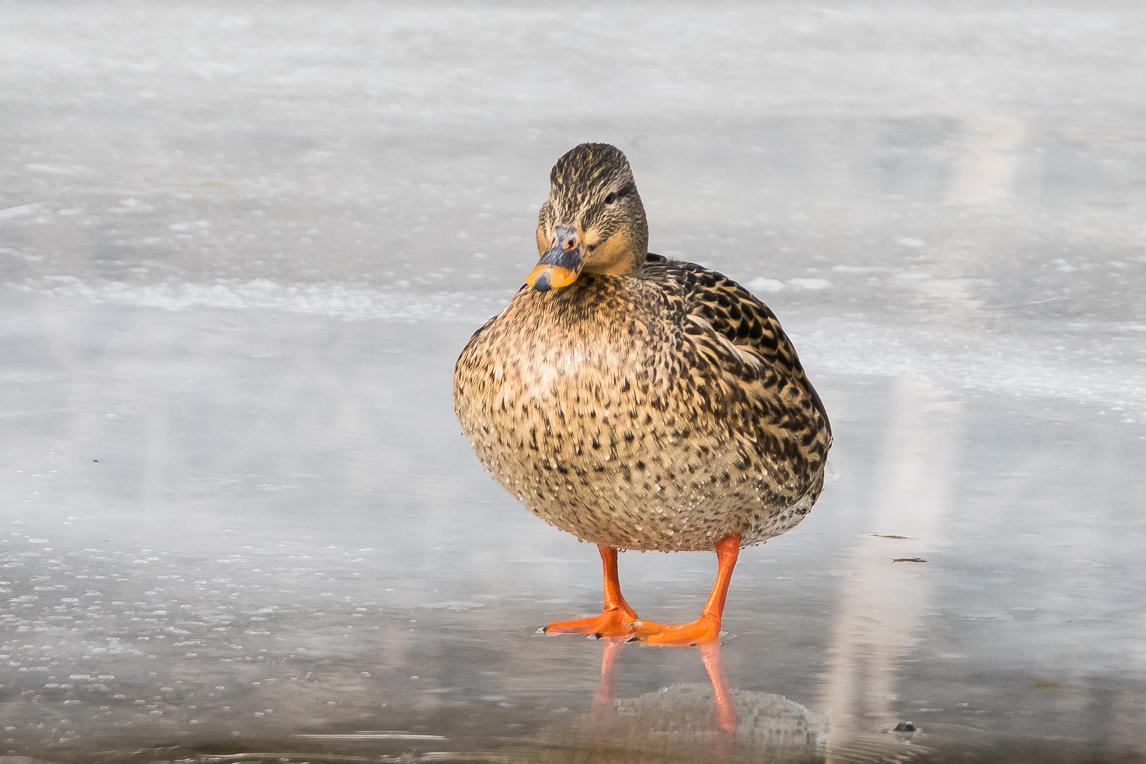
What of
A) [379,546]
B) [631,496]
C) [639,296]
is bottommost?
[379,546]

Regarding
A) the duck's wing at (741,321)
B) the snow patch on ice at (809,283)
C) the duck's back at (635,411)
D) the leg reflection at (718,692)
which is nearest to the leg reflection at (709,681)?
the leg reflection at (718,692)

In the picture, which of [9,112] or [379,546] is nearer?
[379,546]

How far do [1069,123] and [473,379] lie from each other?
668 centimetres

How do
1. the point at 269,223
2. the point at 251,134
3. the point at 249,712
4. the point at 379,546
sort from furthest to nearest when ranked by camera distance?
the point at 251,134 → the point at 269,223 → the point at 379,546 → the point at 249,712

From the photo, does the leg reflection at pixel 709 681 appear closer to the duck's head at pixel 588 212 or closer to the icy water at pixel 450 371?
the icy water at pixel 450 371

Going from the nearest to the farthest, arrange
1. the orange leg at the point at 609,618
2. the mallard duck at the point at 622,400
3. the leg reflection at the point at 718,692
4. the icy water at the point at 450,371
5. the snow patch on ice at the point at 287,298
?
the leg reflection at the point at 718,692, the icy water at the point at 450,371, the mallard duck at the point at 622,400, the orange leg at the point at 609,618, the snow patch on ice at the point at 287,298

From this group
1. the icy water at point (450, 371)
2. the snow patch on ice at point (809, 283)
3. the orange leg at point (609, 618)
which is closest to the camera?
the icy water at point (450, 371)

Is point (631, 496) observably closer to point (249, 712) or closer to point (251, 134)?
point (249, 712)

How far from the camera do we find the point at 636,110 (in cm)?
1016

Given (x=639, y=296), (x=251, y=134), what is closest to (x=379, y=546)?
(x=639, y=296)

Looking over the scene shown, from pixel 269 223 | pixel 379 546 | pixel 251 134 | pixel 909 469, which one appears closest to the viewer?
pixel 379 546

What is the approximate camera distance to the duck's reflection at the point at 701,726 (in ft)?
10.5

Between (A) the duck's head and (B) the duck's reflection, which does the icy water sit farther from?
(A) the duck's head

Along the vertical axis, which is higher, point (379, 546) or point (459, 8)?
point (459, 8)
